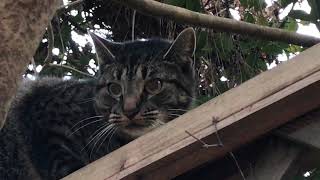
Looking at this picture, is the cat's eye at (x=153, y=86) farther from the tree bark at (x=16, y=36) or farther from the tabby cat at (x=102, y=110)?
the tree bark at (x=16, y=36)

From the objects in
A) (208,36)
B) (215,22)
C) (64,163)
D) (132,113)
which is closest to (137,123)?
(132,113)

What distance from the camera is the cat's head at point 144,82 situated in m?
3.03

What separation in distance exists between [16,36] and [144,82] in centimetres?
154

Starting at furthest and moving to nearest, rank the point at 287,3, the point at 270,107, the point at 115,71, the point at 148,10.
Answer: the point at 115,71, the point at 287,3, the point at 148,10, the point at 270,107

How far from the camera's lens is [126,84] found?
10.2 ft

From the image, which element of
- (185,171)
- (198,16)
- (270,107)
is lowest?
(185,171)

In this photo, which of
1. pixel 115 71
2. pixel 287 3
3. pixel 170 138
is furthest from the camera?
pixel 115 71

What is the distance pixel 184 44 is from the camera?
3.29 m

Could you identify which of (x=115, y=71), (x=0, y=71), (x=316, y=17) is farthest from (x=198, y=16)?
(x=0, y=71)

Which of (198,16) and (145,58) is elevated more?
(198,16)

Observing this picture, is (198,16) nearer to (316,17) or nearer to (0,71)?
(316,17)

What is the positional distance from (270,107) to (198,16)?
0.81 meters

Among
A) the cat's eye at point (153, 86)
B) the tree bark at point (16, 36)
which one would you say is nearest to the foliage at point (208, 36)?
the cat's eye at point (153, 86)

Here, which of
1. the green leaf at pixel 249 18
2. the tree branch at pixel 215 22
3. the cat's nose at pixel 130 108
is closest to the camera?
the tree branch at pixel 215 22
